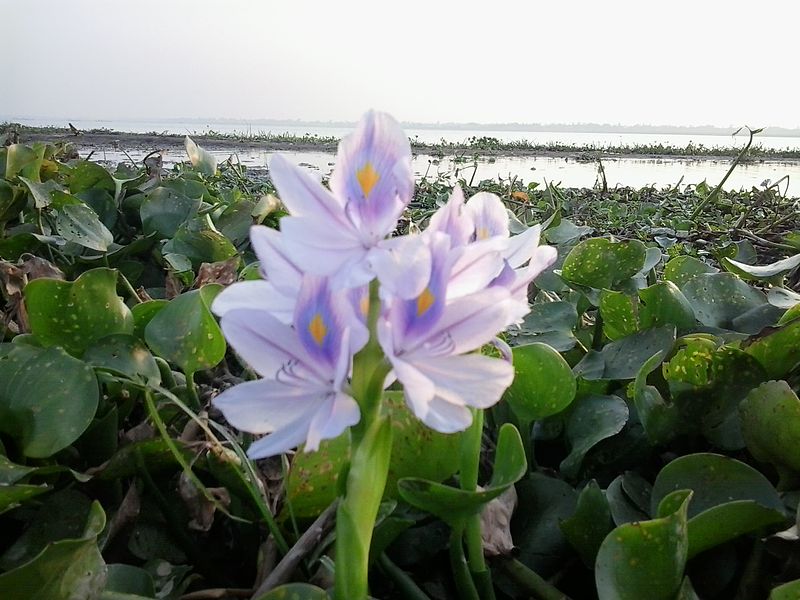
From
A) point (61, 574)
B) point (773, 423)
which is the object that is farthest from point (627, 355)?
point (61, 574)

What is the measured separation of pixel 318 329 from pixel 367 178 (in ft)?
0.36

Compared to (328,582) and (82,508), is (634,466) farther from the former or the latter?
(82,508)

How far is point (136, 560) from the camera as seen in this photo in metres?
0.69

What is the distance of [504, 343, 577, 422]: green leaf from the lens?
0.72 m

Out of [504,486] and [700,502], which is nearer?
[504,486]

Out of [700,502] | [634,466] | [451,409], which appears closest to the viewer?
[451,409]

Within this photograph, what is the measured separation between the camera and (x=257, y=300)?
0.46 m

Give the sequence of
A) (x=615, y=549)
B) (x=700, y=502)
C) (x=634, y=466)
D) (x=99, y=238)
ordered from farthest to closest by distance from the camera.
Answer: (x=99, y=238)
(x=634, y=466)
(x=700, y=502)
(x=615, y=549)

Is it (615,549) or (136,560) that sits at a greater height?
(615,549)

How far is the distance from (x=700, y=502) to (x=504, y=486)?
273mm

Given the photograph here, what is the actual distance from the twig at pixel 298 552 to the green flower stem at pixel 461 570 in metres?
0.10

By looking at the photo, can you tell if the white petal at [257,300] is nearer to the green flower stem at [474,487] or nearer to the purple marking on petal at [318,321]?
the purple marking on petal at [318,321]

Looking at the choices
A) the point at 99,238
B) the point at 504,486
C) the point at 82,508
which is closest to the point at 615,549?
the point at 504,486

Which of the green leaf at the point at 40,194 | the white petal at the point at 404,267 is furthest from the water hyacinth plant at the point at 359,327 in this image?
the green leaf at the point at 40,194
